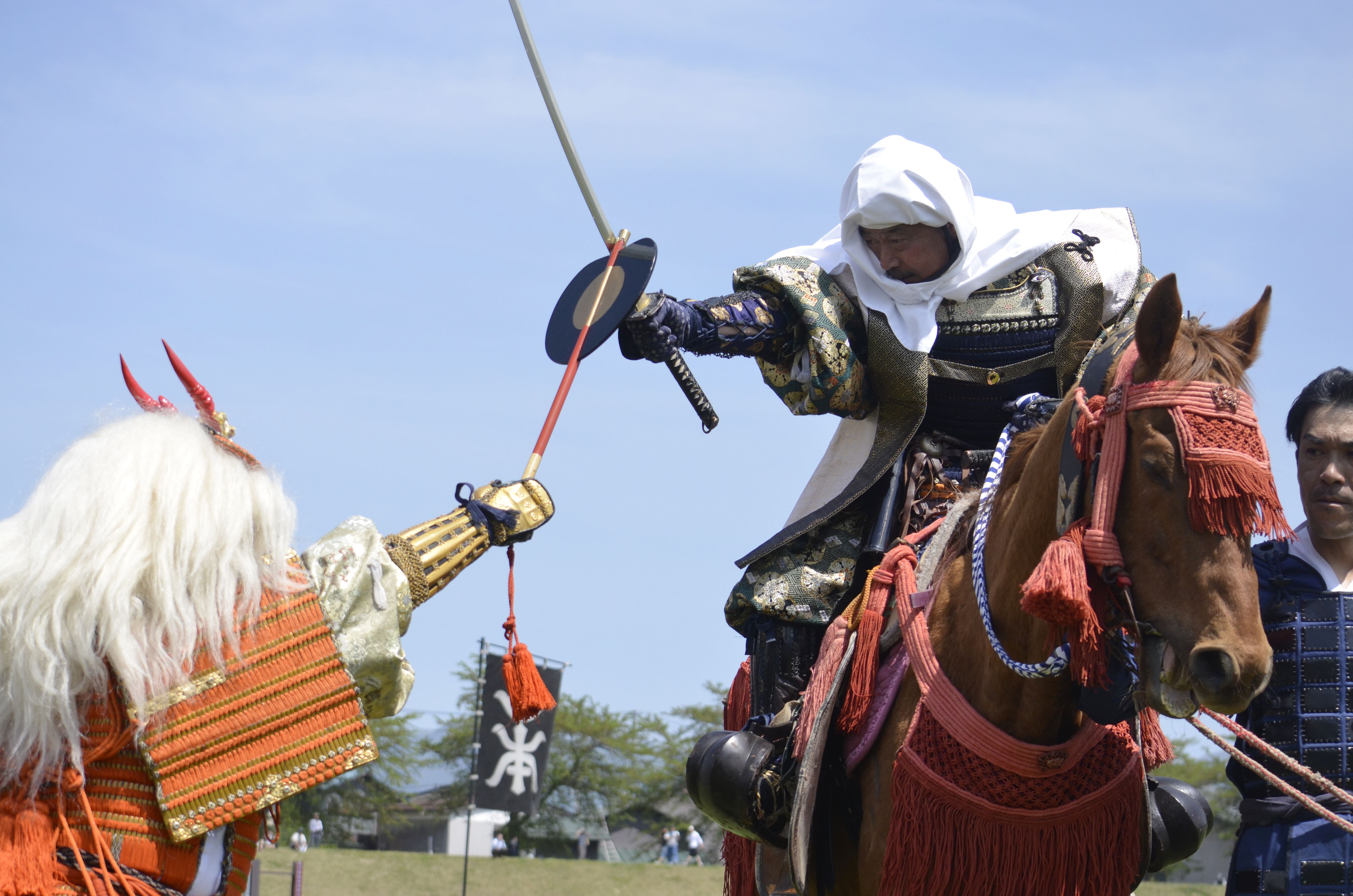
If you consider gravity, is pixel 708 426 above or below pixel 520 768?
above

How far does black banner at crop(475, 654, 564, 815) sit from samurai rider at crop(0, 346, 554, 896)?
1021 cm

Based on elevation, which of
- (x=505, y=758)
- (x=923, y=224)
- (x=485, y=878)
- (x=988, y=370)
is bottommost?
(x=485, y=878)

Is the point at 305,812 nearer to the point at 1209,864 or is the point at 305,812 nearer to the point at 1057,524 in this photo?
the point at 1209,864

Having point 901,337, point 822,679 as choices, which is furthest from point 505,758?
point 822,679

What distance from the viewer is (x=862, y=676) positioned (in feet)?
10.4

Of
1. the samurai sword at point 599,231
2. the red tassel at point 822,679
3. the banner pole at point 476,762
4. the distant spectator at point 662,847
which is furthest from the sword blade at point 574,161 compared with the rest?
the distant spectator at point 662,847

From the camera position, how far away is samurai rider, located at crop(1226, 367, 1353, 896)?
3275 millimetres

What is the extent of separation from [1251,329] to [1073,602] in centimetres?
72

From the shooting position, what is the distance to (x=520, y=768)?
13164 millimetres

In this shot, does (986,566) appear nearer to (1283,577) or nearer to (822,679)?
(822,679)

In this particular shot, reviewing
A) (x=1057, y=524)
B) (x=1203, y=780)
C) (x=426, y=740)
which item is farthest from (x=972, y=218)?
(x=1203, y=780)

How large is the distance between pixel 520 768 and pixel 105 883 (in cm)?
1115

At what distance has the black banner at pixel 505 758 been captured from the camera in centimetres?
1276

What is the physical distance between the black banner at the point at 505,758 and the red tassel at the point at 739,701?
28.3ft
